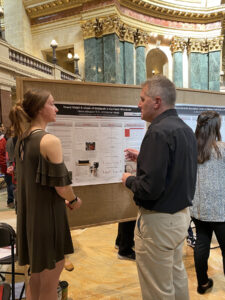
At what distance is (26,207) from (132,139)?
54.1 inches

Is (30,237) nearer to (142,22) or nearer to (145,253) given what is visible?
(145,253)

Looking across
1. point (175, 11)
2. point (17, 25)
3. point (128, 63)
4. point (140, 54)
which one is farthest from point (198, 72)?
point (17, 25)

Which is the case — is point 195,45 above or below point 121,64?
above

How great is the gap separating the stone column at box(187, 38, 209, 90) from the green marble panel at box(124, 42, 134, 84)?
4050 millimetres

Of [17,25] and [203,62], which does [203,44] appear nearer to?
[203,62]

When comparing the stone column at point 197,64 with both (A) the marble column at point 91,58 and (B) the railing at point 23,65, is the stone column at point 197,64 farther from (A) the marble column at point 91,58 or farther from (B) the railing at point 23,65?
(B) the railing at point 23,65

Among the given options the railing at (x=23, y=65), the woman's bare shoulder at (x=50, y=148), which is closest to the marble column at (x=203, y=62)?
the railing at (x=23, y=65)

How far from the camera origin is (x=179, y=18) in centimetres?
1373

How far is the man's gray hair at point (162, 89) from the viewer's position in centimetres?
156

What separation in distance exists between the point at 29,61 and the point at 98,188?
8277 millimetres

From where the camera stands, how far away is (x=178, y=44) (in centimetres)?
1383

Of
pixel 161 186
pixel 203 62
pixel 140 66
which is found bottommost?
pixel 161 186

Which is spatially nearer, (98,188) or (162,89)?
(162,89)

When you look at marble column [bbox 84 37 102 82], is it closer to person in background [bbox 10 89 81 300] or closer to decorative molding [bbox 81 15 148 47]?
decorative molding [bbox 81 15 148 47]
